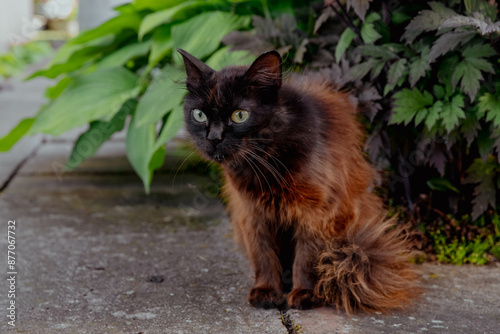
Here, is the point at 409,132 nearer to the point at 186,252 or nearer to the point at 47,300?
the point at 186,252

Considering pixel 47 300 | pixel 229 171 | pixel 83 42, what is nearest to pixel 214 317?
pixel 229 171

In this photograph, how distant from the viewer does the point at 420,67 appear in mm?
2344

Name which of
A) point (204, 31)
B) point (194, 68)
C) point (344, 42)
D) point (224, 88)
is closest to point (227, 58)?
point (204, 31)

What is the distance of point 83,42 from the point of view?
377 cm

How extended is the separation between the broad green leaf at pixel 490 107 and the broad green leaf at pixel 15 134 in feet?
9.05

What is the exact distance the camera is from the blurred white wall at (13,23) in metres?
11.2

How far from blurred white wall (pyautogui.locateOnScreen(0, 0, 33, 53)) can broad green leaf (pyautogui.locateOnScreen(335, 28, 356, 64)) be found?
10127 millimetres

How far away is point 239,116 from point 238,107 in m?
0.03

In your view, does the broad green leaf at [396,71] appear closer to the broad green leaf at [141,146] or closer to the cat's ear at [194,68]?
the cat's ear at [194,68]

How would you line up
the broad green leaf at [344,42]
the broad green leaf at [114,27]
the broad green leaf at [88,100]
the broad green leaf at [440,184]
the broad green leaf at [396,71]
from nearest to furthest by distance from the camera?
the broad green leaf at [396,71] → the broad green leaf at [344,42] → the broad green leaf at [440,184] → the broad green leaf at [88,100] → the broad green leaf at [114,27]

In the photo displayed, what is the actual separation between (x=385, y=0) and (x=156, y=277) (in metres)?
1.64

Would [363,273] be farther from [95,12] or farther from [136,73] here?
[95,12]

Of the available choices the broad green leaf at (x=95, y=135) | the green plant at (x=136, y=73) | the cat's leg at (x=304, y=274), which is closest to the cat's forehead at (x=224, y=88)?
the cat's leg at (x=304, y=274)

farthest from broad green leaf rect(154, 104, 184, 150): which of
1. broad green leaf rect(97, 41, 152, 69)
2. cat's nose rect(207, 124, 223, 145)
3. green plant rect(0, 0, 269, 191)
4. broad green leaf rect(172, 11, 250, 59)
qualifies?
cat's nose rect(207, 124, 223, 145)
